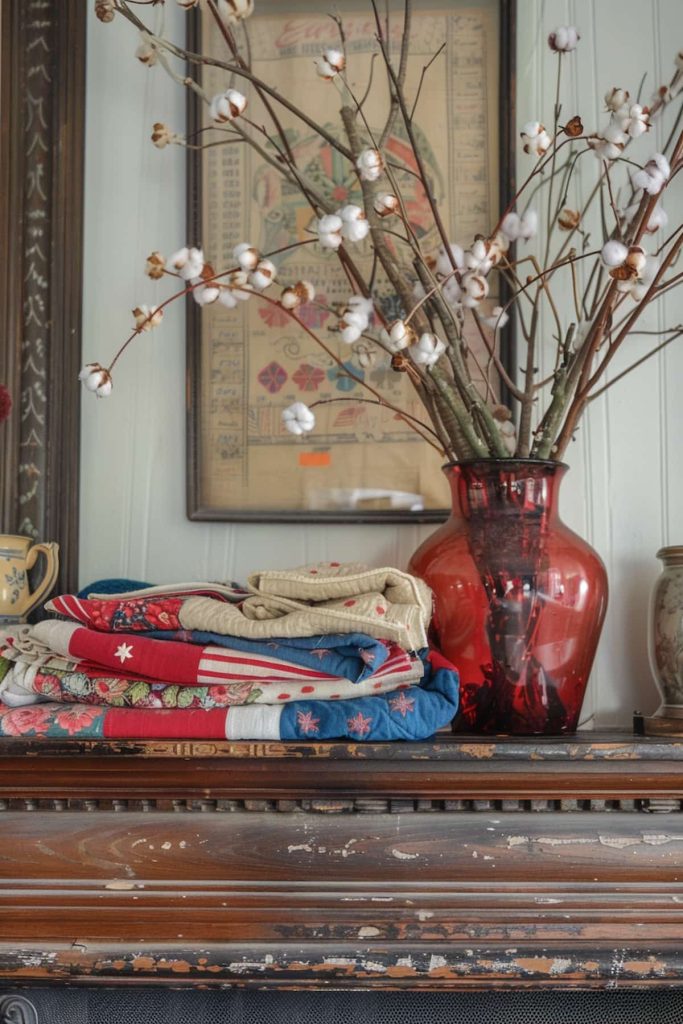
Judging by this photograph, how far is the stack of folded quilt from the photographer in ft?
2.59

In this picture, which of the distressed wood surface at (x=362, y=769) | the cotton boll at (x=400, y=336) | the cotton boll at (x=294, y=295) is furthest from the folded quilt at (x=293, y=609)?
the cotton boll at (x=294, y=295)

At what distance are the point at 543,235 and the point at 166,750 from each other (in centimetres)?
81

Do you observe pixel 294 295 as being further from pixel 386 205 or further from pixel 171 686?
pixel 171 686

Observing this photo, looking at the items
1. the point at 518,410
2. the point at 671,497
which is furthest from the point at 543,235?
the point at 671,497

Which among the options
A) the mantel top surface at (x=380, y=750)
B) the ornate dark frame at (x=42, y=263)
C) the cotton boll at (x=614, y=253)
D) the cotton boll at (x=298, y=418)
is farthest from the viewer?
the ornate dark frame at (x=42, y=263)

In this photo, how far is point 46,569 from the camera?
3.59ft

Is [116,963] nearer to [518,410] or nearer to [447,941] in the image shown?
[447,941]

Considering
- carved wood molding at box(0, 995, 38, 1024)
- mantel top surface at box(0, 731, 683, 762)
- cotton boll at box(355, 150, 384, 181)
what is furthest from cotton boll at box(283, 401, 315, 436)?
carved wood molding at box(0, 995, 38, 1024)

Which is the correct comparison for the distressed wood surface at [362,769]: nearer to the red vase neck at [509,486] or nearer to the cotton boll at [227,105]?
the red vase neck at [509,486]

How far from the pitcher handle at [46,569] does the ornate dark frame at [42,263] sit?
0.13 feet

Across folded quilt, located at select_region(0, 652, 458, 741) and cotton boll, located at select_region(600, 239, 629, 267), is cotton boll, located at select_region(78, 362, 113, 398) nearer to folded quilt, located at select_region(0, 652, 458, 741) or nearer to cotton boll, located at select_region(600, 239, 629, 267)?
folded quilt, located at select_region(0, 652, 458, 741)

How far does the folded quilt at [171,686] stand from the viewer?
2.63ft

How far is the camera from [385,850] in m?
0.79

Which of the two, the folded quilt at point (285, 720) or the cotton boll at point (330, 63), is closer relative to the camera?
the folded quilt at point (285, 720)
